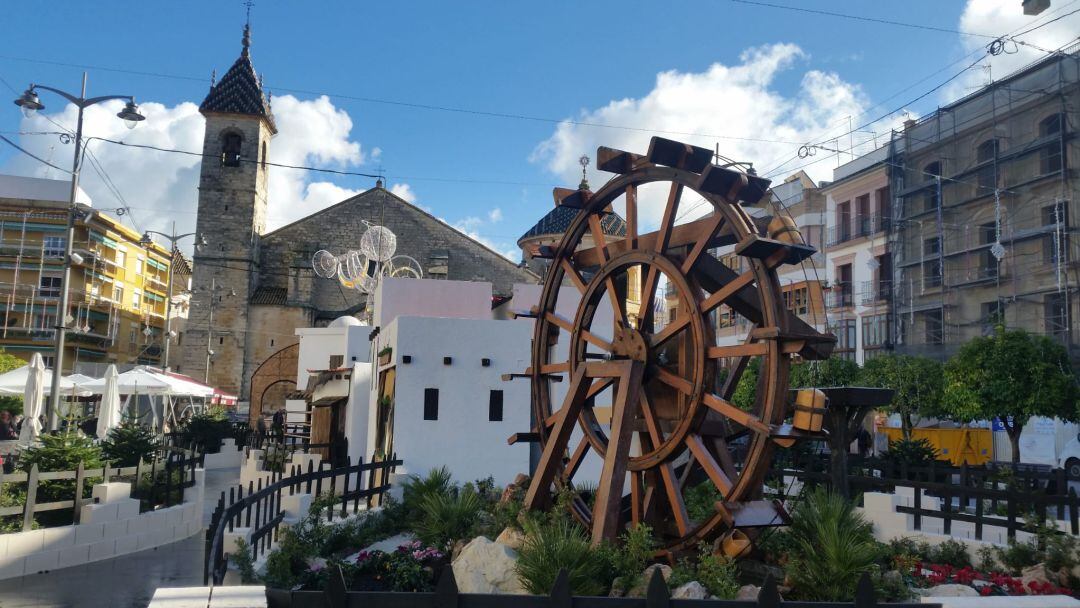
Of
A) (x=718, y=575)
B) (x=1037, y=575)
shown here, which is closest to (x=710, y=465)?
(x=718, y=575)

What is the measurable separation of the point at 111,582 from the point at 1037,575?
33.2 feet

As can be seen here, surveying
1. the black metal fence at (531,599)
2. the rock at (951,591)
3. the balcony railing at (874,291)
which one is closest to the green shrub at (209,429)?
the rock at (951,591)

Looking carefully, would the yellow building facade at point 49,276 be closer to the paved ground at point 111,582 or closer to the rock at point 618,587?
the paved ground at point 111,582

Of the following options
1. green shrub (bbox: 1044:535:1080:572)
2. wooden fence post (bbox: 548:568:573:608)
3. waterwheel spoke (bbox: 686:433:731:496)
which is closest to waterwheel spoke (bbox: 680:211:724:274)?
waterwheel spoke (bbox: 686:433:731:496)

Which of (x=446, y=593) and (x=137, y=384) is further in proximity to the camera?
(x=137, y=384)

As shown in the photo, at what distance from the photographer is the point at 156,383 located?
71.6 feet

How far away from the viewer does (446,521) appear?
9812 mm

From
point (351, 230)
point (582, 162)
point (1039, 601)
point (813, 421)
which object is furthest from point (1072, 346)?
point (351, 230)

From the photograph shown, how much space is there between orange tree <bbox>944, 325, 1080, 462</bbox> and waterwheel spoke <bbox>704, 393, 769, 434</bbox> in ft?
51.2

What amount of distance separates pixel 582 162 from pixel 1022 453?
27.9 metres

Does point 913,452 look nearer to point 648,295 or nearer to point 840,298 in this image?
point 648,295

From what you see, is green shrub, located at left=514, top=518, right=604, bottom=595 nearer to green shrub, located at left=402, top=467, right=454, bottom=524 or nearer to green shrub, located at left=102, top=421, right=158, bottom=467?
green shrub, located at left=402, top=467, right=454, bottom=524

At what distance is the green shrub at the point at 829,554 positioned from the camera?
7164 millimetres

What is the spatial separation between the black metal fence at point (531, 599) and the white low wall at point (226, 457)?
22.0m
